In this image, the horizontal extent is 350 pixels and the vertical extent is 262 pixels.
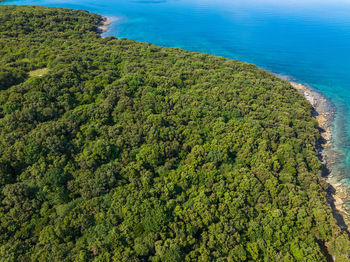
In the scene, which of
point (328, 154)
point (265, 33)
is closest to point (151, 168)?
point (328, 154)

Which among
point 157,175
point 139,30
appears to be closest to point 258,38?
point 139,30

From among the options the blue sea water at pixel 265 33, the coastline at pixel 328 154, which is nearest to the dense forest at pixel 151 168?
the coastline at pixel 328 154

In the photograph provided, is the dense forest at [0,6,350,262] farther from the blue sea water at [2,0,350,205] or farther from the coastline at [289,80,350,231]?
the blue sea water at [2,0,350,205]

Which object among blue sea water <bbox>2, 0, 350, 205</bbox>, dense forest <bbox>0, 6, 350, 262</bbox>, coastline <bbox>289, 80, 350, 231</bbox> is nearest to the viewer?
dense forest <bbox>0, 6, 350, 262</bbox>

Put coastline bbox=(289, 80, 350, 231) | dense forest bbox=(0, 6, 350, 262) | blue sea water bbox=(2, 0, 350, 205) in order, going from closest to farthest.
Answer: dense forest bbox=(0, 6, 350, 262) → coastline bbox=(289, 80, 350, 231) → blue sea water bbox=(2, 0, 350, 205)

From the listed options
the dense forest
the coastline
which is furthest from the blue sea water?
the dense forest

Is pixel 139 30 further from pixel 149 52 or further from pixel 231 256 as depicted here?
pixel 231 256
